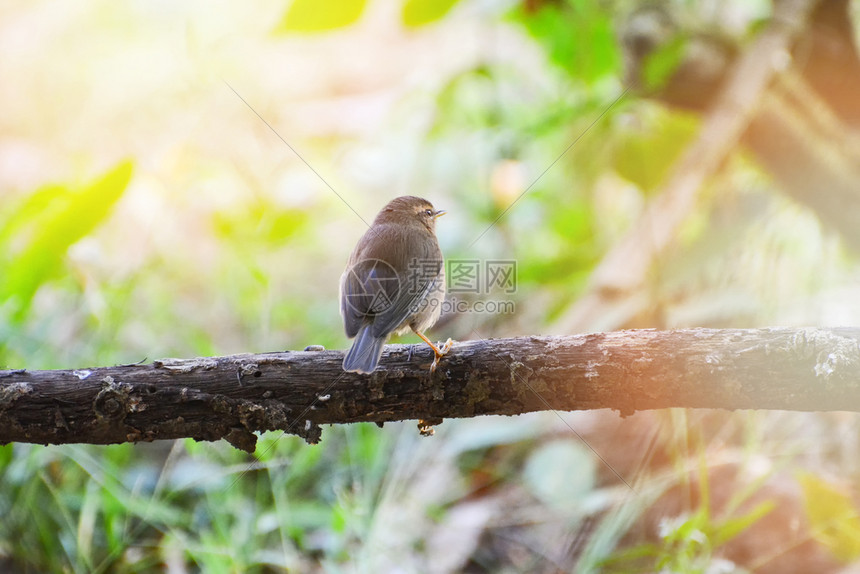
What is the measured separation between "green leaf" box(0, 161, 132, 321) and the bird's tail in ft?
6.93

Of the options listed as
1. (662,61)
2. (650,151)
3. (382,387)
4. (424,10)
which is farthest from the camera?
(650,151)

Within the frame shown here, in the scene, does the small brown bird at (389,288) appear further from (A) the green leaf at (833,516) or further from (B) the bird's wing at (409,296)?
(A) the green leaf at (833,516)

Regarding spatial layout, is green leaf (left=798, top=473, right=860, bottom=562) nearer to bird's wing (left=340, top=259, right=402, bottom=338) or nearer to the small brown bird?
the small brown bird

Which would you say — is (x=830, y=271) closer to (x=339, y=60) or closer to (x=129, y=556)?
(x=129, y=556)

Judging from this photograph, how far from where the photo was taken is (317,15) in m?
3.41

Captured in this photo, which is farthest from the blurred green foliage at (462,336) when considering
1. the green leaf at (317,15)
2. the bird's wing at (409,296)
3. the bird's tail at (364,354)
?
the bird's tail at (364,354)

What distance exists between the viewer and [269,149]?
23.6 ft

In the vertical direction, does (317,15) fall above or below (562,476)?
above

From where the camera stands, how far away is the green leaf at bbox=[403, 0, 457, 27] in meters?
4.18

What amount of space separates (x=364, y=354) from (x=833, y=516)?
256cm

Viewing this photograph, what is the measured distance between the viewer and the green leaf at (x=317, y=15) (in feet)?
11.1

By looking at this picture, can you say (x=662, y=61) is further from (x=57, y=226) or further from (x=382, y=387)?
(x=57, y=226)

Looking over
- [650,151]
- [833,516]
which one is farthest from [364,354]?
[650,151]

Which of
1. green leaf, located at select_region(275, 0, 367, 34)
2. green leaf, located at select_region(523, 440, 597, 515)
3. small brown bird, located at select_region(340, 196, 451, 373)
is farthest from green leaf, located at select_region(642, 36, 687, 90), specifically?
green leaf, located at select_region(523, 440, 597, 515)
